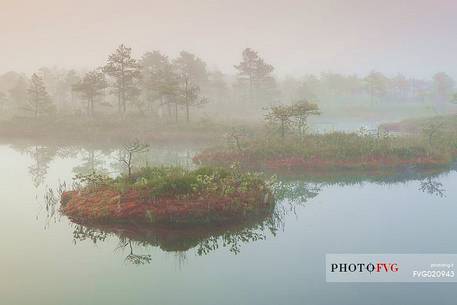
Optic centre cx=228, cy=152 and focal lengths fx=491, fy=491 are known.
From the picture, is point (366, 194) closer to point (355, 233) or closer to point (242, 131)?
point (355, 233)

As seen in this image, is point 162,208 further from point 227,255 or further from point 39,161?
point 39,161

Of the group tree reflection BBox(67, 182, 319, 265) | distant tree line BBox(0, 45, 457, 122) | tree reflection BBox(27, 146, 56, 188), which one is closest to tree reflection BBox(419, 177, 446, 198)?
tree reflection BBox(67, 182, 319, 265)

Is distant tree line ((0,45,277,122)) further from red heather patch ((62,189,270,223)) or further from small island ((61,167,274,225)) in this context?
red heather patch ((62,189,270,223))

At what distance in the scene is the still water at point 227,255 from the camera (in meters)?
13.0

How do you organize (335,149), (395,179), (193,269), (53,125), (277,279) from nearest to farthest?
(277,279) < (193,269) < (395,179) < (335,149) < (53,125)

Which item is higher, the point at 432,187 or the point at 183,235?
the point at 432,187

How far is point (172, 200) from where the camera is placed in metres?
19.7

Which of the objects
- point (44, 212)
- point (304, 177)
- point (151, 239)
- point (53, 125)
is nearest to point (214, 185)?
point (151, 239)

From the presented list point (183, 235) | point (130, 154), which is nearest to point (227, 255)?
point (183, 235)

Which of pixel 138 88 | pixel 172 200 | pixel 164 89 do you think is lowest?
pixel 172 200

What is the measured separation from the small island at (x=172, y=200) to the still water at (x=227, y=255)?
3.27ft

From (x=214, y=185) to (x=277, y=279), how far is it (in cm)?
756

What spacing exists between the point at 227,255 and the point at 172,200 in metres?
4.46

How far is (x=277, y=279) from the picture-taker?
45.9ft
